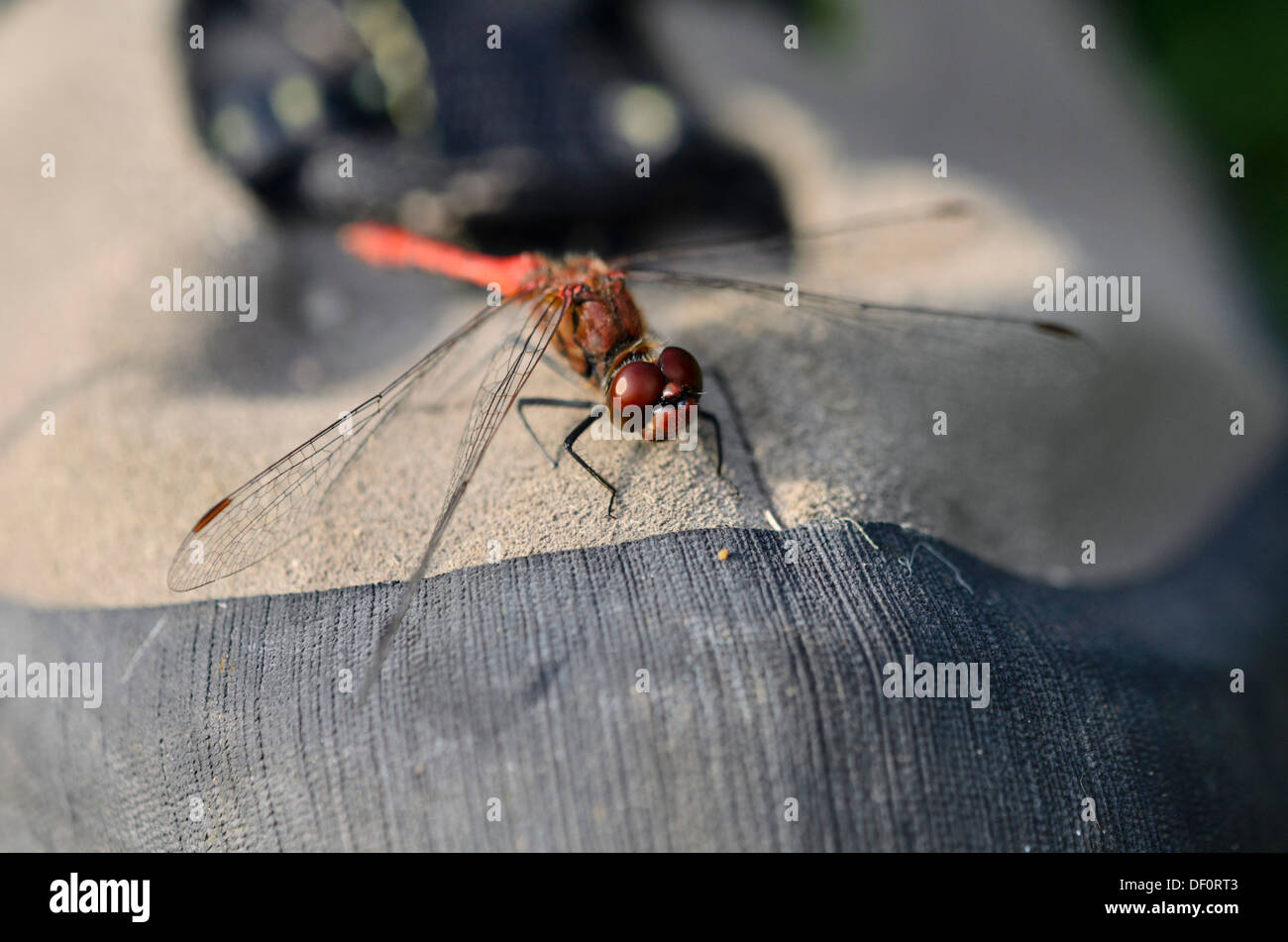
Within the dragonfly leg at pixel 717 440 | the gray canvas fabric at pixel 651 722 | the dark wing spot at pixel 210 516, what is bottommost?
the gray canvas fabric at pixel 651 722

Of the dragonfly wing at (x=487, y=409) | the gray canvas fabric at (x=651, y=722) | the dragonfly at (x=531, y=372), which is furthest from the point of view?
the dragonfly at (x=531, y=372)

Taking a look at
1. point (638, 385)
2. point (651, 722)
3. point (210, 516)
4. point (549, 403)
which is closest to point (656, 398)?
point (638, 385)

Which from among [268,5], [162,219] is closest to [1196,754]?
[162,219]

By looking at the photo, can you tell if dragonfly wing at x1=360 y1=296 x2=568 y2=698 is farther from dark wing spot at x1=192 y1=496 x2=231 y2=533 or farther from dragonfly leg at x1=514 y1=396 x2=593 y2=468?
dark wing spot at x1=192 y1=496 x2=231 y2=533

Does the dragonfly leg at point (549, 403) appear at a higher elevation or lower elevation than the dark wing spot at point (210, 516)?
higher

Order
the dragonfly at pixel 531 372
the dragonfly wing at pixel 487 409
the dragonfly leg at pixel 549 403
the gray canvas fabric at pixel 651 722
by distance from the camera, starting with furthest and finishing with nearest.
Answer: the dragonfly leg at pixel 549 403, the dragonfly at pixel 531 372, the dragonfly wing at pixel 487 409, the gray canvas fabric at pixel 651 722

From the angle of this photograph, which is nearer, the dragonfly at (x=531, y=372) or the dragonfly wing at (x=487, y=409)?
the dragonfly wing at (x=487, y=409)

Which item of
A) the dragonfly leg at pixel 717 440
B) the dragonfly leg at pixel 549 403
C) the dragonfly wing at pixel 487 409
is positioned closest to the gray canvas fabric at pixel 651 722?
the dragonfly wing at pixel 487 409

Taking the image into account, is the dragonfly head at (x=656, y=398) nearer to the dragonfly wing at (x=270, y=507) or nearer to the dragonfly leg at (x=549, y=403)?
the dragonfly leg at (x=549, y=403)

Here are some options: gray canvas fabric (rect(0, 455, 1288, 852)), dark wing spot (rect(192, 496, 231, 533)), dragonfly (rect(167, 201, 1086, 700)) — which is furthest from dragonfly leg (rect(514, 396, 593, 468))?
dark wing spot (rect(192, 496, 231, 533))
